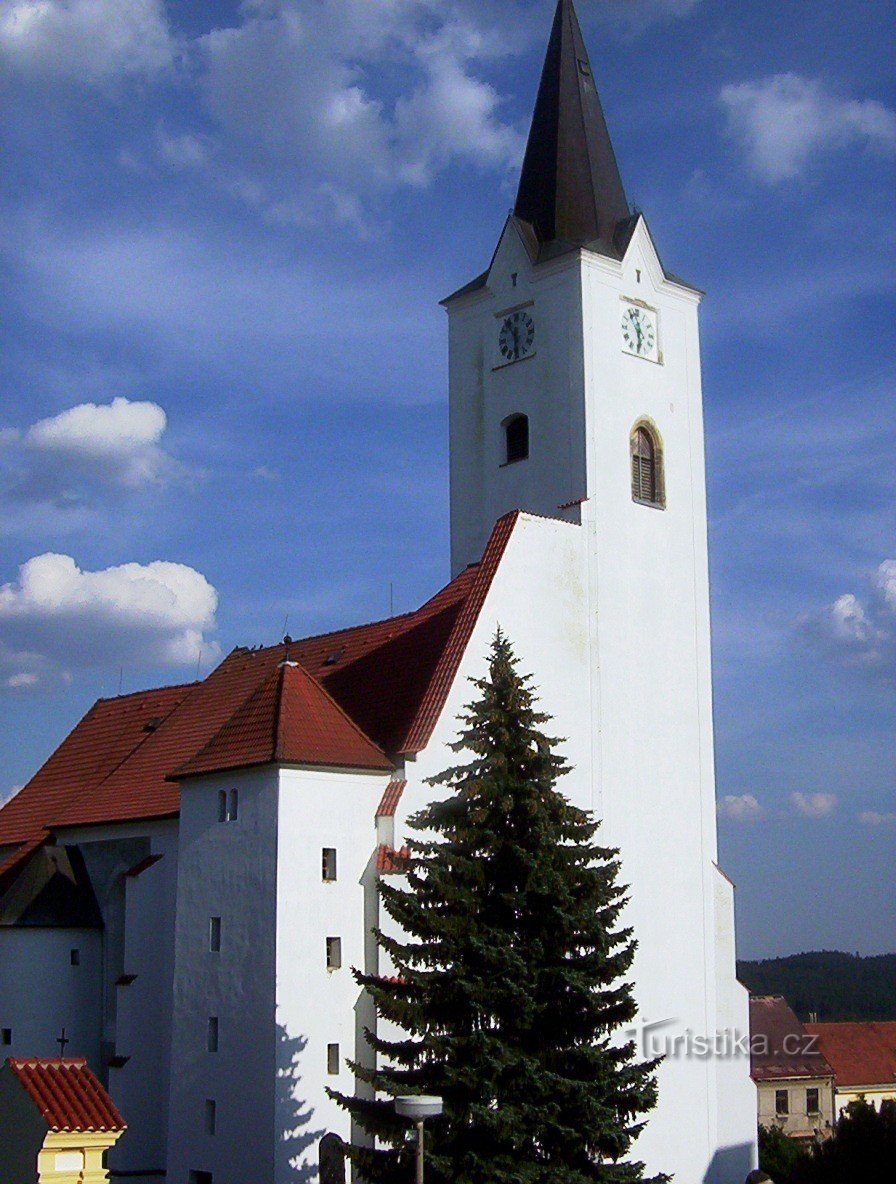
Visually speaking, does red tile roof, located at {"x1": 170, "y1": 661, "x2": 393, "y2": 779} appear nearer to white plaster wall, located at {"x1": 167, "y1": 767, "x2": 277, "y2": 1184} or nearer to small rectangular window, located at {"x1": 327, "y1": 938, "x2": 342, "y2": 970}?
white plaster wall, located at {"x1": 167, "y1": 767, "x2": 277, "y2": 1184}

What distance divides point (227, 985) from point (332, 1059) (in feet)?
7.54

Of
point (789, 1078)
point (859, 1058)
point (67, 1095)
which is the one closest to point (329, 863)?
point (67, 1095)

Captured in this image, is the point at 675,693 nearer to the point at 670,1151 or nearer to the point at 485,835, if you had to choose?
the point at 670,1151

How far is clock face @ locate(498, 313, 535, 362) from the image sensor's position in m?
35.5

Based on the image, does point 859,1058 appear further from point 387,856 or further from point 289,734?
point 289,734

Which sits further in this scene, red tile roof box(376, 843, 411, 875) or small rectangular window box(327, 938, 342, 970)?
small rectangular window box(327, 938, 342, 970)

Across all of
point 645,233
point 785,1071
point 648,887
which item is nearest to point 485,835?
point 648,887

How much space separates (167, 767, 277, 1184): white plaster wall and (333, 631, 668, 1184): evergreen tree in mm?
4490

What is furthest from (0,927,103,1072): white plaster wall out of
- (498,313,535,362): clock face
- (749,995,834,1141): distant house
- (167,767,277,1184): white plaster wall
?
(749,995,834,1141): distant house

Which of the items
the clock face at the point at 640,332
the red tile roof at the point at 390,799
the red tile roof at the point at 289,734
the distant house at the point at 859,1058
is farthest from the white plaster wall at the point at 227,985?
the distant house at the point at 859,1058

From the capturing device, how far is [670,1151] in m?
31.9

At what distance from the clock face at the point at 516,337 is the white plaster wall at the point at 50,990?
1602 centimetres

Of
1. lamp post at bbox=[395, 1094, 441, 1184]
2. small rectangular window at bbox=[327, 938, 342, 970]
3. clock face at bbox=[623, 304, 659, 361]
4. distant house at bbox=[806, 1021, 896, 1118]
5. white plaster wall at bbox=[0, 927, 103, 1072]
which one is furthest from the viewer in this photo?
distant house at bbox=[806, 1021, 896, 1118]

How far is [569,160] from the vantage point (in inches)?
1453
